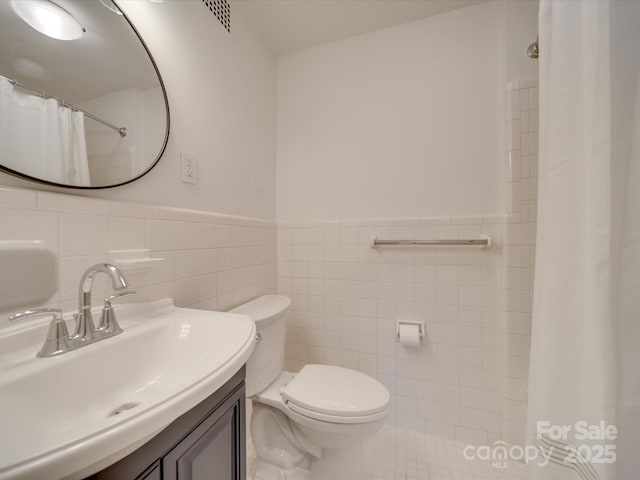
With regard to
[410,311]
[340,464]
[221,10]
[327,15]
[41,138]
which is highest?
[327,15]

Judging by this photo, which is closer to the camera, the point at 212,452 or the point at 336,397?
the point at 212,452

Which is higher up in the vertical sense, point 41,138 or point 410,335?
point 41,138

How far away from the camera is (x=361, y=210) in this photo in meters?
1.53

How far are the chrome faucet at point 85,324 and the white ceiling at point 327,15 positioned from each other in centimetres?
146

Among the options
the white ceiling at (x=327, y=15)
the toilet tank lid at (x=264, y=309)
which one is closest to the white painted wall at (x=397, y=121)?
the white ceiling at (x=327, y=15)

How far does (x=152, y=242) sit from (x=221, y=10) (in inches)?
46.3

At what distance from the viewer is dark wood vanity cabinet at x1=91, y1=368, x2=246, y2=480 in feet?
1.28

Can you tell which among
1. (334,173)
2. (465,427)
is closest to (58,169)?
(334,173)

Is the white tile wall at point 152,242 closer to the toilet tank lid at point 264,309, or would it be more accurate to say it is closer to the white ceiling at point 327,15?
the toilet tank lid at point 264,309

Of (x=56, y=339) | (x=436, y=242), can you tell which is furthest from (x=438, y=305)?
(x=56, y=339)

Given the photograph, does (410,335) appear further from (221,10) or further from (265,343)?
(221,10)

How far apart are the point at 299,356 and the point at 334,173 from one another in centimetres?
119

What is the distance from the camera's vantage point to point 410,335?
1.34m

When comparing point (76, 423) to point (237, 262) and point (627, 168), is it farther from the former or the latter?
point (627, 168)
